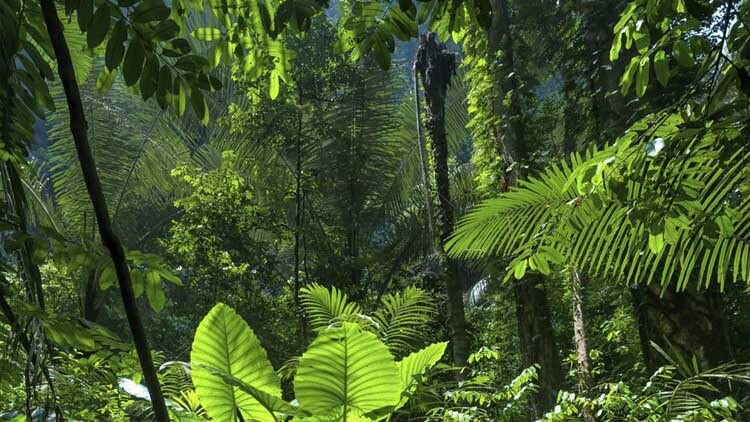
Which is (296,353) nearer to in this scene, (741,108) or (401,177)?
(401,177)

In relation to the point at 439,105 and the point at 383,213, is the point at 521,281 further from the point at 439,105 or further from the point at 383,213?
the point at 383,213

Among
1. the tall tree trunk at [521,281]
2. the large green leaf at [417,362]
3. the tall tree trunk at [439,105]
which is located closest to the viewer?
the large green leaf at [417,362]

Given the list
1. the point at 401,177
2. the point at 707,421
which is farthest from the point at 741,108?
the point at 401,177

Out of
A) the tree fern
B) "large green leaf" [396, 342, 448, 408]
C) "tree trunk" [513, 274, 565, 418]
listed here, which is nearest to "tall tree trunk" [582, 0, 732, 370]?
the tree fern

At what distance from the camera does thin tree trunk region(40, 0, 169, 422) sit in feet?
1.73

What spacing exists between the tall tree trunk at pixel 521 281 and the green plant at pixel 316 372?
3961mm

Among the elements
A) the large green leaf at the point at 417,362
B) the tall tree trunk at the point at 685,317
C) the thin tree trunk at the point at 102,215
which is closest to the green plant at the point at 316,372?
the large green leaf at the point at 417,362

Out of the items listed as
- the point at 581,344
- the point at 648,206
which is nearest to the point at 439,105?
the point at 581,344

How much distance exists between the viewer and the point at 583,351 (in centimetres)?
426

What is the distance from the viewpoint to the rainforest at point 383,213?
990 millimetres

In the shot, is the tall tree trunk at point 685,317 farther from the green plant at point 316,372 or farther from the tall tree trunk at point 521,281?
the green plant at point 316,372

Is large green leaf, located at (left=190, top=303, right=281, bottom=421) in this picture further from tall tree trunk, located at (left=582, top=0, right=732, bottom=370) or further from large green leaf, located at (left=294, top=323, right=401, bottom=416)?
tall tree trunk, located at (left=582, top=0, right=732, bottom=370)

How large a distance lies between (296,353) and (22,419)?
21.8 ft

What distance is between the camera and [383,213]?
10.2 meters
